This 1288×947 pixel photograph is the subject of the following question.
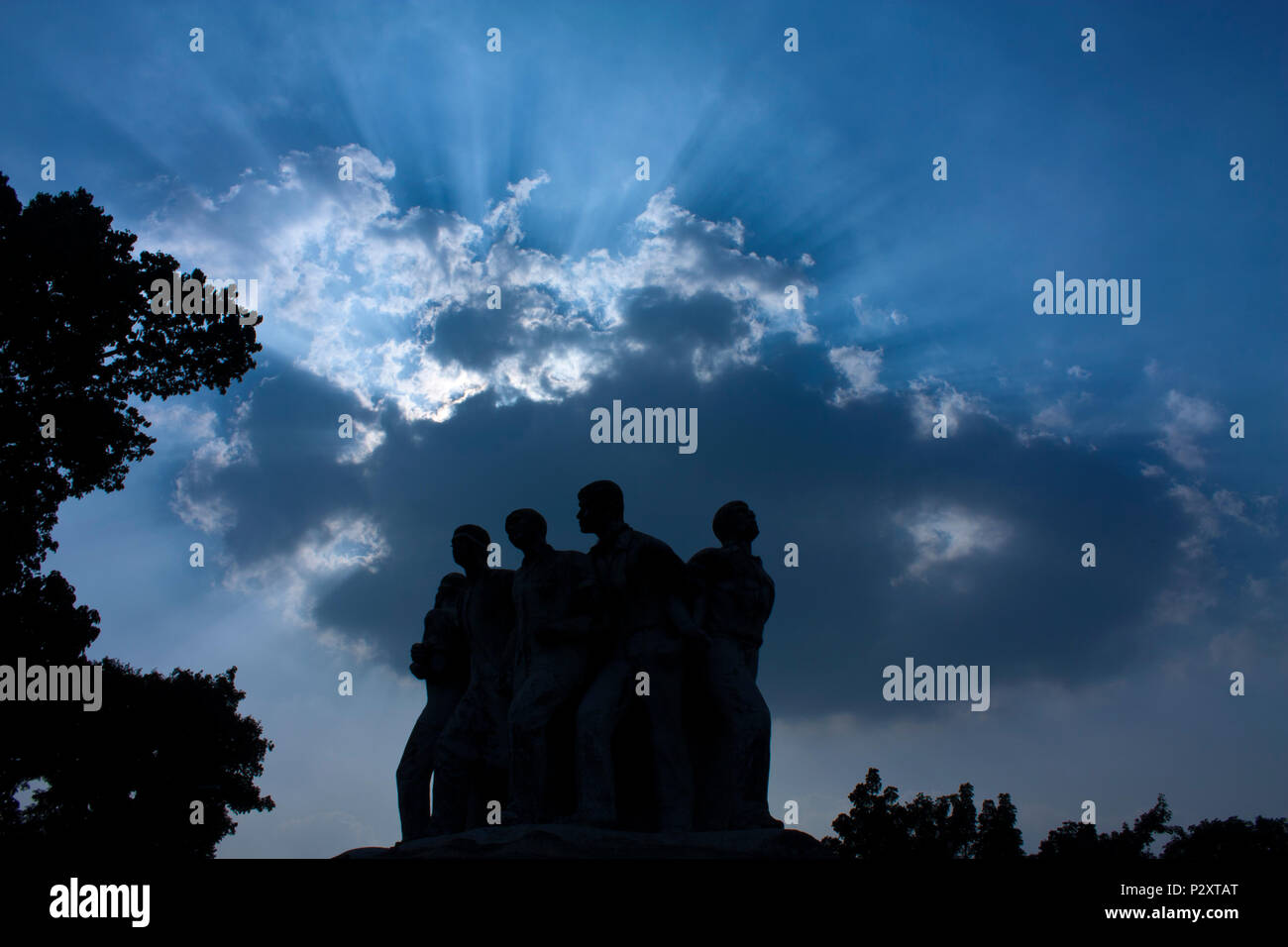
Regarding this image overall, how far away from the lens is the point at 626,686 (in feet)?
27.1

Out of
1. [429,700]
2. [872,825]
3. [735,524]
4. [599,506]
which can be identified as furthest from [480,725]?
[872,825]

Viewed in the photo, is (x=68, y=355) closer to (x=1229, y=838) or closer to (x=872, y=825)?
(x=872, y=825)

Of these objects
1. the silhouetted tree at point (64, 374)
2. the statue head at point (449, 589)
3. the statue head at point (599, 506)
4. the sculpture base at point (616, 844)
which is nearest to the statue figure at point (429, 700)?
the statue head at point (449, 589)

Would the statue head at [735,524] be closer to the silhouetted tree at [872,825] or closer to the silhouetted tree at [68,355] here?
the silhouetted tree at [68,355]

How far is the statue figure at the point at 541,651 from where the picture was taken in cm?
813

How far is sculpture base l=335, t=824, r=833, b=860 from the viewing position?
274 inches

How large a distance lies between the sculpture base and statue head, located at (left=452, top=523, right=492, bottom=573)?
2990mm

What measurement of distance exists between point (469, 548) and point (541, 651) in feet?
5.67

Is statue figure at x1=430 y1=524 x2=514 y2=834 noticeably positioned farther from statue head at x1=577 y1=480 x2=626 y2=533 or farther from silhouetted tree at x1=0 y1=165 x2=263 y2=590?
silhouetted tree at x1=0 y1=165 x2=263 y2=590

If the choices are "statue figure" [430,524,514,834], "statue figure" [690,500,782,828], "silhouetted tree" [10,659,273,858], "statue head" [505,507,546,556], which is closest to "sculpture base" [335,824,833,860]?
"statue figure" [690,500,782,828]
